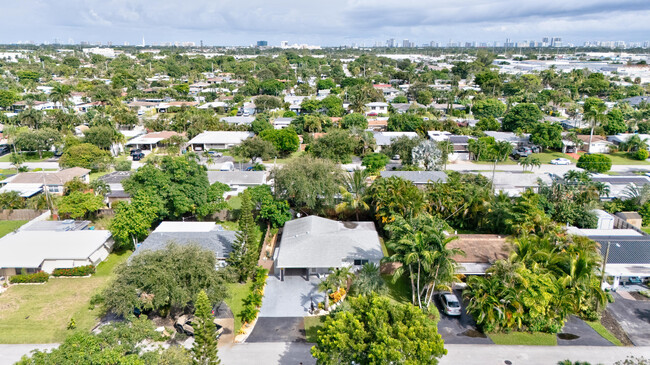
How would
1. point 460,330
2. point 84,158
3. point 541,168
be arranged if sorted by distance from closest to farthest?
1. point 460,330
2. point 84,158
3. point 541,168

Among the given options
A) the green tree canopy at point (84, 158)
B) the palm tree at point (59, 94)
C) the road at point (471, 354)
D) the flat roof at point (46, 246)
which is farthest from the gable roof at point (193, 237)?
the palm tree at point (59, 94)

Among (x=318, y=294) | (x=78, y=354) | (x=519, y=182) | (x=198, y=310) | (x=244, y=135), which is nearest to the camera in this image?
(x=78, y=354)

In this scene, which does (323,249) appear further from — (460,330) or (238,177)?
(238,177)

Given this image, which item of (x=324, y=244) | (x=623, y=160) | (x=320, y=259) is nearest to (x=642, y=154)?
(x=623, y=160)

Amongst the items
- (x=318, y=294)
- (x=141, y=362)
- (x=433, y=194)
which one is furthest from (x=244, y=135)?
(x=141, y=362)

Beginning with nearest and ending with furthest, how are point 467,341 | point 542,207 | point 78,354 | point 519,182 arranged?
point 78,354 < point 467,341 < point 542,207 < point 519,182

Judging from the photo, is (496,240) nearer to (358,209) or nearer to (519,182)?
(358,209)
